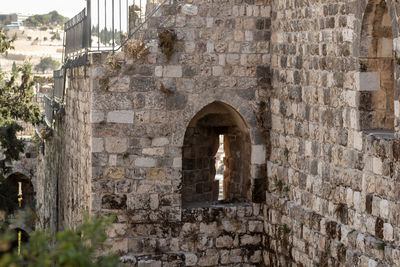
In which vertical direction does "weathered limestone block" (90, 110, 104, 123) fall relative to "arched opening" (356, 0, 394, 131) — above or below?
below

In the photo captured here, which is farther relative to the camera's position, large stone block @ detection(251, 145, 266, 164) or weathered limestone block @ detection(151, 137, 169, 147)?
large stone block @ detection(251, 145, 266, 164)

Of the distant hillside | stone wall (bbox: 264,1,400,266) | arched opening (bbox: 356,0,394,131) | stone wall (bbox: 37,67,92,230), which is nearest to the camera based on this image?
stone wall (bbox: 264,1,400,266)

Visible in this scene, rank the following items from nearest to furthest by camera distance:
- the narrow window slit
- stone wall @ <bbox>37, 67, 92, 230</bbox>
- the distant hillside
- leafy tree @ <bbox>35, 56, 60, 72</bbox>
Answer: stone wall @ <bbox>37, 67, 92, 230</bbox> → the narrow window slit → leafy tree @ <bbox>35, 56, 60, 72</bbox> → the distant hillside

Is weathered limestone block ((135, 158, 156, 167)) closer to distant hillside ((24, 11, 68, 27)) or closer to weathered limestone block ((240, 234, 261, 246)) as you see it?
weathered limestone block ((240, 234, 261, 246))

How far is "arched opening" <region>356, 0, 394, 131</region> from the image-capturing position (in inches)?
328

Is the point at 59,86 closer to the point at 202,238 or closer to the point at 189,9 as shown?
the point at 189,9

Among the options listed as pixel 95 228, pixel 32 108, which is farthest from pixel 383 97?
pixel 32 108

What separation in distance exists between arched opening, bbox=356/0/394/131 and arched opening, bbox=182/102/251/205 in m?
2.90

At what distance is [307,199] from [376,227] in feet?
5.41

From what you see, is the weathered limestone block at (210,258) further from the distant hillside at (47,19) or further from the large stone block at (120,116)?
the distant hillside at (47,19)

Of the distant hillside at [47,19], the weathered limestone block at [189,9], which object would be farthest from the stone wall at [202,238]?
the distant hillside at [47,19]

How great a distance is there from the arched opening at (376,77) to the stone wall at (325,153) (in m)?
0.07

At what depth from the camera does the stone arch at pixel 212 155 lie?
1117cm

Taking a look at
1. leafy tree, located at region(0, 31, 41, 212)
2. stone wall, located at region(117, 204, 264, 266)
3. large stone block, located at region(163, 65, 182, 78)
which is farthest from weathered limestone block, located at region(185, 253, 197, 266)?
leafy tree, located at region(0, 31, 41, 212)
